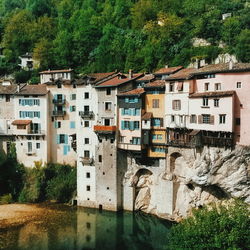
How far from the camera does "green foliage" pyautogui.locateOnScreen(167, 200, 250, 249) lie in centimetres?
2390

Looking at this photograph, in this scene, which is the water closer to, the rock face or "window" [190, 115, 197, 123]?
the rock face

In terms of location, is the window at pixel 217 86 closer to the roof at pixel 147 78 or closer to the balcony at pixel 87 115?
the roof at pixel 147 78

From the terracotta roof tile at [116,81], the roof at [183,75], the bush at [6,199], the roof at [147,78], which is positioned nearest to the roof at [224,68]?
the roof at [183,75]

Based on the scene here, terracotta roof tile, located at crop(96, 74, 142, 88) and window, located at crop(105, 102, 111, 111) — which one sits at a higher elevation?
terracotta roof tile, located at crop(96, 74, 142, 88)

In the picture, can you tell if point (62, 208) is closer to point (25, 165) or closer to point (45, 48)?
point (25, 165)

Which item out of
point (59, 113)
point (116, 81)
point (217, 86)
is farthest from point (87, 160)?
point (217, 86)

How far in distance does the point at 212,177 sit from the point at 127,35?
124ft

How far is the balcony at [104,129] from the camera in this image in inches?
1596

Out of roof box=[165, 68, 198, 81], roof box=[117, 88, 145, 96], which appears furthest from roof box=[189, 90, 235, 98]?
roof box=[117, 88, 145, 96]

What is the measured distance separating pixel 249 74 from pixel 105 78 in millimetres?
16962

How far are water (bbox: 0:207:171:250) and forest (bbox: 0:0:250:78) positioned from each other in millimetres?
25250

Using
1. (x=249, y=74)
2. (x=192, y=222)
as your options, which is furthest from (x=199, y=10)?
(x=192, y=222)

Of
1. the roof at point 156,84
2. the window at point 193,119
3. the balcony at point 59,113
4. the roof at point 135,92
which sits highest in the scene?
the roof at point 156,84

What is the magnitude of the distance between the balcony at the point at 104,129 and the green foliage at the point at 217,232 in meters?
16.7
